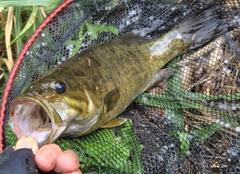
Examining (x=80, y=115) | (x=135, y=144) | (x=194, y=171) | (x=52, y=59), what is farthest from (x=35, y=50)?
(x=194, y=171)

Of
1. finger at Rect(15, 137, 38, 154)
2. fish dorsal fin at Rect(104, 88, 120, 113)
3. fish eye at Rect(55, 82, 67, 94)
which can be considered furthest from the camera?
fish dorsal fin at Rect(104, 88, 120, 113)

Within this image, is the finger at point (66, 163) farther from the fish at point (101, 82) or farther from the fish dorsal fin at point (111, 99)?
the fish dorsal fin at point (111, 99)

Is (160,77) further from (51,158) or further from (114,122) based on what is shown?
(51,158)

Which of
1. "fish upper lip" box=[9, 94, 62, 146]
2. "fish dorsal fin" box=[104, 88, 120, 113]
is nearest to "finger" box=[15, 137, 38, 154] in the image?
"fish upper lip" box=[9, 94, 62, 146]

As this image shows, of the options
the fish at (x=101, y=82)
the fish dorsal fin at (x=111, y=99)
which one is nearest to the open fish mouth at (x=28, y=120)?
the fish at (x=101, y=82)

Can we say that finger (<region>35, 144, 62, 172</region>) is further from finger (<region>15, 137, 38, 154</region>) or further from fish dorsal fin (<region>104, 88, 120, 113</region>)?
fish dorsal fin (<region>104, 88, 120, 113</region>)

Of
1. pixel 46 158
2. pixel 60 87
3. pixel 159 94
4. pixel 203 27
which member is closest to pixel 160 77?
pixel 159 94
